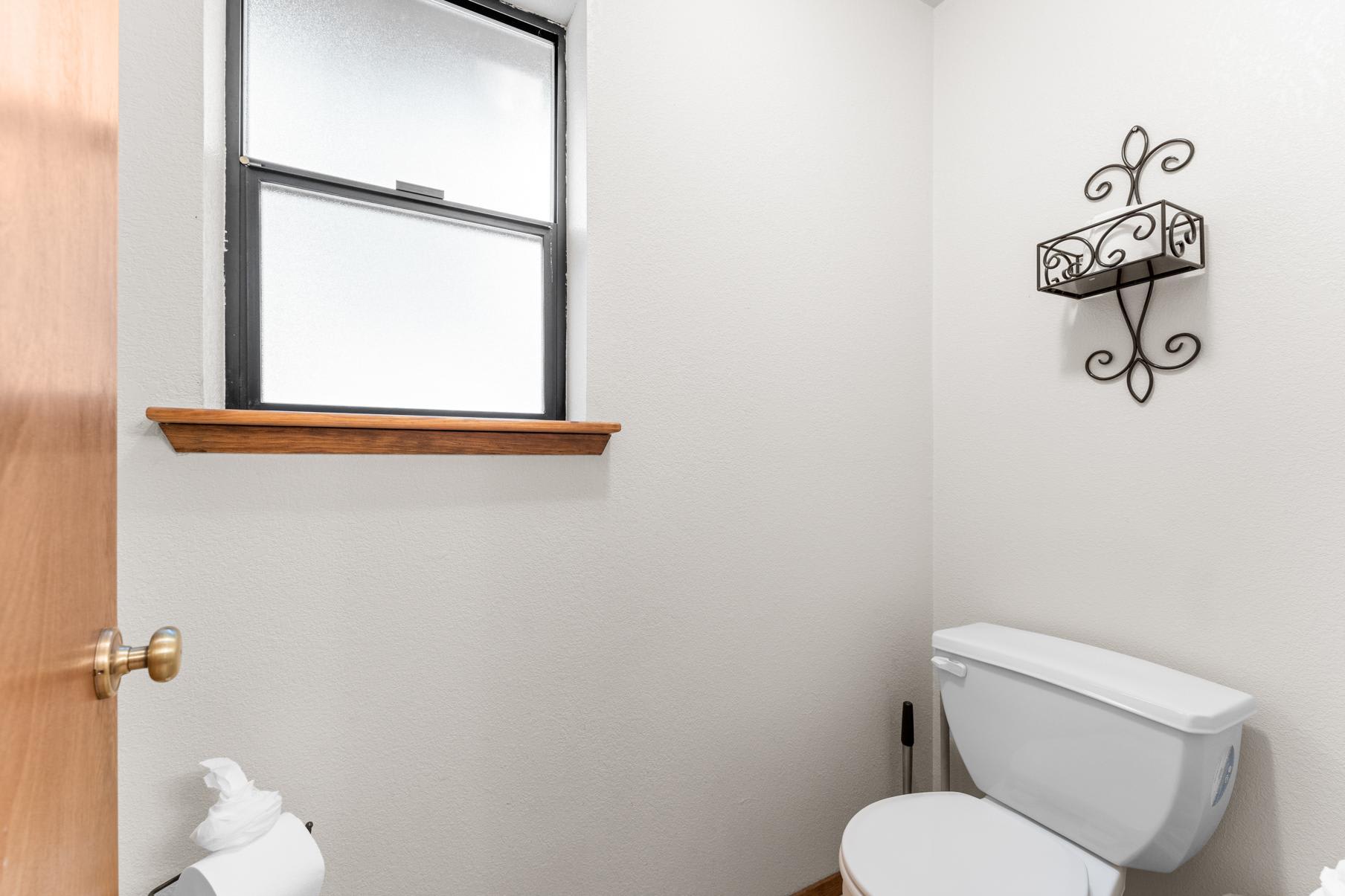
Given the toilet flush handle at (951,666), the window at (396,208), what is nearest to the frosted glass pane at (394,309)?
the window at (396,208)

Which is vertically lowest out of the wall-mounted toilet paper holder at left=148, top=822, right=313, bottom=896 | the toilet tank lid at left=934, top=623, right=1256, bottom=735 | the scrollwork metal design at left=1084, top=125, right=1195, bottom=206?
the wall-mounted toilet paper holder at left=148, top=822, right=313, bottom=896

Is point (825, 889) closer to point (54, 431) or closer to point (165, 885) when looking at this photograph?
point (165, 885)

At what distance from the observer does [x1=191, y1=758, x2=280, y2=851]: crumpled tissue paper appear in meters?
0.79

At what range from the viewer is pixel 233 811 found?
804mm

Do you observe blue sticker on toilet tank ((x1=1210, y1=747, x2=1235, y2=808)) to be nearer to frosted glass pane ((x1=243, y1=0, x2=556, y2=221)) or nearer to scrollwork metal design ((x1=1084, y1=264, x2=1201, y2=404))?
scrollwork metal design ((x1=1084, y1=264, x2=1201, y2=404))

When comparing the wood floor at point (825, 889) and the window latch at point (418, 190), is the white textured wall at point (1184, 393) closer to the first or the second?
the wood floor at point (825, 889)

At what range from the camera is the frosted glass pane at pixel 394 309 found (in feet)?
3.39

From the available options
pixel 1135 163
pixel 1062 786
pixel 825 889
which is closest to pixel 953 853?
pixel 1062 786

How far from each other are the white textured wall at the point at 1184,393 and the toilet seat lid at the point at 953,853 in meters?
0.39

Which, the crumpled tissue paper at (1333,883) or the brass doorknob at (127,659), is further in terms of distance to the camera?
the crumpled tissue paper at (1333,883)

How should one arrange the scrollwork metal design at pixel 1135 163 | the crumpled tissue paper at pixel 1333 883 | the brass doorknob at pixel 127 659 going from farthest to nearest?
the scrollwork metal design at pixel 1135 163 < the crumpled tissue paper at pixel 1333 883 < the brass doorknob at pixel 127 659

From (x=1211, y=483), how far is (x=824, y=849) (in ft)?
3.74

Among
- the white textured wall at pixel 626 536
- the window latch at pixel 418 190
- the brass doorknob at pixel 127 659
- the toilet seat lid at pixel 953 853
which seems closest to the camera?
the brass doorknob at pixel 127 659

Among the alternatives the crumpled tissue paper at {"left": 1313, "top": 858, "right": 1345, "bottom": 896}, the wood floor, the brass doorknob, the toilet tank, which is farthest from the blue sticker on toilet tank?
the brass doorknob
